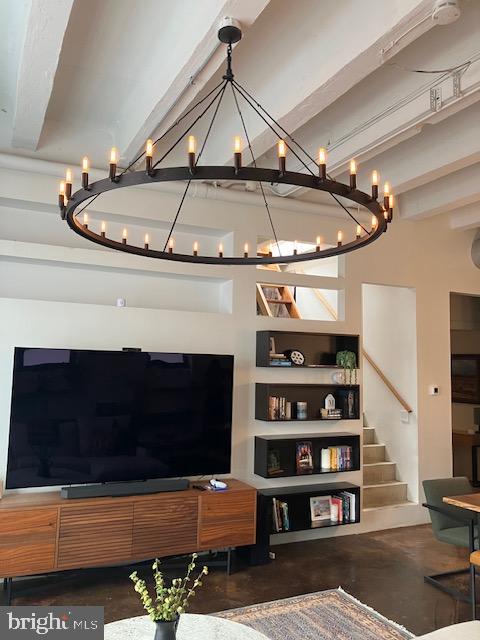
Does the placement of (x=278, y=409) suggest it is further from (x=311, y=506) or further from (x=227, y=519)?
(x=227, y=519)

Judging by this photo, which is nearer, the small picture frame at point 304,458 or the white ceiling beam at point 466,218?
the small picture frame at point 304,458

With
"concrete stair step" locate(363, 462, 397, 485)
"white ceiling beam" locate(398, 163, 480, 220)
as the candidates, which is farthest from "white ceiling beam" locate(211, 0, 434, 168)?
"concrete stair step" locate(363, 462, 397, 485)

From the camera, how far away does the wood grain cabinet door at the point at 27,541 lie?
3.37 m

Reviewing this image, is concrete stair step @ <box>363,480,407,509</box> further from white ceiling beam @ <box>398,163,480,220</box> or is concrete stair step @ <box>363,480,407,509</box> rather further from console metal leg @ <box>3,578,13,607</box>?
console metal leg @ <box>3,578,13,607</box>

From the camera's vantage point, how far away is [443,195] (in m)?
5.08

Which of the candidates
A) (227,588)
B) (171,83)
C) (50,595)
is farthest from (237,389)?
(171,83)

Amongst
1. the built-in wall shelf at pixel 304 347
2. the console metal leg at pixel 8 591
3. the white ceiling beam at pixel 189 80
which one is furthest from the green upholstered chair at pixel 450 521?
the white ceiling beam at pixel 189 80

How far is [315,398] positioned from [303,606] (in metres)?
2.00

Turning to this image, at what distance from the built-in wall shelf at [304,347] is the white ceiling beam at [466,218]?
6.40 ft

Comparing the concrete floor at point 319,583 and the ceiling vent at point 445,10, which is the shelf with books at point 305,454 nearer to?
the concrete floor at point 319,583

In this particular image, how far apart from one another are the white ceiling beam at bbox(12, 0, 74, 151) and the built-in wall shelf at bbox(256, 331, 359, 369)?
2.56 m

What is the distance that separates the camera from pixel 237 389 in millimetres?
4715

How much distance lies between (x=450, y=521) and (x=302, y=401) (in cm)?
165

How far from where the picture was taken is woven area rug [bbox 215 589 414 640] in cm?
312
